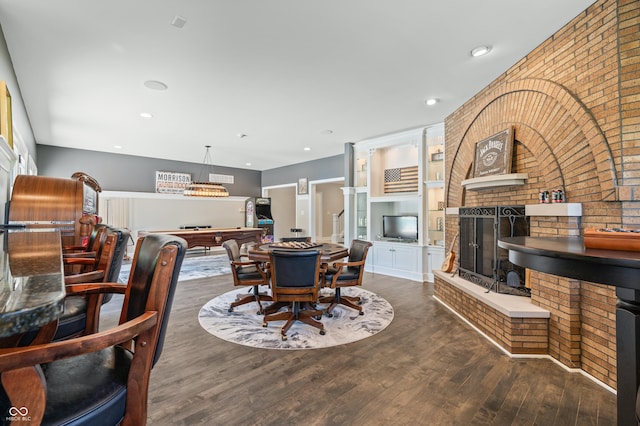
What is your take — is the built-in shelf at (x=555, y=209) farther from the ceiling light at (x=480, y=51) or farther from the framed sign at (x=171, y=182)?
the framed sign at (x=171, y=182)

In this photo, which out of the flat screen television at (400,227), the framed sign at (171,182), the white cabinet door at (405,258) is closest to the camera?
the white cabinet door at (405,258)

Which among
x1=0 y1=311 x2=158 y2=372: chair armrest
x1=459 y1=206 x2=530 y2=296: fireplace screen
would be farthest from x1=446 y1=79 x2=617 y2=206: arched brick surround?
x1=0 y1=311 x2=158 y2=372: chair armrest

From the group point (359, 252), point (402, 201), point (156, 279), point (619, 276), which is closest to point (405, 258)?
point (402, 201)

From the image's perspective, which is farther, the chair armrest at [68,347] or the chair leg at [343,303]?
the chair leg at [343,303]

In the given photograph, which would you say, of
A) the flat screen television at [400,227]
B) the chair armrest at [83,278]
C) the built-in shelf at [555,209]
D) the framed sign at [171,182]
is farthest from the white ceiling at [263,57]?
the framed sign at [171,182]

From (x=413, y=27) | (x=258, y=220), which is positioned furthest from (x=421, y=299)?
(x=258, y=220)

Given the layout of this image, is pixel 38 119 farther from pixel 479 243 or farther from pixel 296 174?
pixel 479 243

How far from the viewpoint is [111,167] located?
7027 mm

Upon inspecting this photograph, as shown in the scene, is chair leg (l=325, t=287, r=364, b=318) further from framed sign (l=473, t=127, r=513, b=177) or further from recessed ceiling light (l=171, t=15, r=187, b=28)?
recessed ceiling light (l=171, t=15, r=187, b=28)

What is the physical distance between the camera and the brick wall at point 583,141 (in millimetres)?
1949

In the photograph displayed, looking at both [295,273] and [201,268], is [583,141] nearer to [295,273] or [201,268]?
[295,273]

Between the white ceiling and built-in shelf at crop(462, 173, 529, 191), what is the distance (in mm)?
1142

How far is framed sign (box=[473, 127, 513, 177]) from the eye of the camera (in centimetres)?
294

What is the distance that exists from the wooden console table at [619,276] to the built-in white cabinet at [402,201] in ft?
12.6
